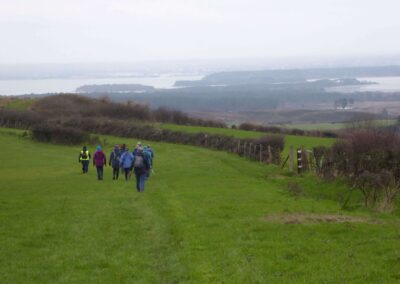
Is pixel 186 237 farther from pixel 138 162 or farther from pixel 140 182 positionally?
pixel 140 182

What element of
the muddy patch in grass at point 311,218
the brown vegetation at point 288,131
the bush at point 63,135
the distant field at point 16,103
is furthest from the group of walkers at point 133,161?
the distant field at point 16,103

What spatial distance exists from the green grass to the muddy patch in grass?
395 mm

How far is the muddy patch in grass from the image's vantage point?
1506 cm

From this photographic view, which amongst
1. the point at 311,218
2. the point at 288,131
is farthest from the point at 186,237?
the point at 288,131

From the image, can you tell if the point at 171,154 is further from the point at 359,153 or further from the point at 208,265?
the point at 208,265

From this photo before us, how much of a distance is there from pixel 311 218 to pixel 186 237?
12.3ft

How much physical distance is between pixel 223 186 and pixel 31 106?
245ft

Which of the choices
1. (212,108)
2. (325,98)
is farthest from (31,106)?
(325,98)

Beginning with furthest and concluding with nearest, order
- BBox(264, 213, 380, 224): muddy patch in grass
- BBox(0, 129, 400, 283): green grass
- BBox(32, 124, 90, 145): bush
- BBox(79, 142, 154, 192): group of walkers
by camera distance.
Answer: BBox(32, 124, 90, 145): bush → BBox(79, 142, 154, 192): group of walkers → BBox(264, 213, 380, 224): muddy patch in grass → BBox(0, 129, 400, 283): green grass

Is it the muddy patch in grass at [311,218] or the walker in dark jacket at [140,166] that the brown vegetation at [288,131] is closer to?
the walker in dark jacket at [140,166]

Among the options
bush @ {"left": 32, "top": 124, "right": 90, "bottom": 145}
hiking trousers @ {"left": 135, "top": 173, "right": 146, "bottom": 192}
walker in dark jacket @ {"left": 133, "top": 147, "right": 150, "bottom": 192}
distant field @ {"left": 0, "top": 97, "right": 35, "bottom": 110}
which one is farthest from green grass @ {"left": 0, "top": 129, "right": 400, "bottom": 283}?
distant field @ {"left": 0, "top": 97, "right": 35, "bottom": 110}

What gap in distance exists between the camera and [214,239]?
13.3 meters

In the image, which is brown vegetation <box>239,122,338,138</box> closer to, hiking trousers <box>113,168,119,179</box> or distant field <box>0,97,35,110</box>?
distant field <box>0,97,35,110</box>

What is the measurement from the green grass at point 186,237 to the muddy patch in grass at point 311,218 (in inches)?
15.5
